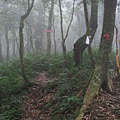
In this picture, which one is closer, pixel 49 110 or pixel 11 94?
pixel 49 110

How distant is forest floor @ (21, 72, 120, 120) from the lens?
6435 mm

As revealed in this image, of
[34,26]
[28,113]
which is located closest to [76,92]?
[28,113]

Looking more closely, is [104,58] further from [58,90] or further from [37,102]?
[37,102]

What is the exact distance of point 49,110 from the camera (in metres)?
7.71

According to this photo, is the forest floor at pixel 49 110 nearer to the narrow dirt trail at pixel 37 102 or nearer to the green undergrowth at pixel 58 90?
Answer: the narrow dirt trail at pixel 37 102

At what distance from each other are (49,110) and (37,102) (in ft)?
3.87

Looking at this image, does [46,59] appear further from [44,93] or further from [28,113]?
[28,113]

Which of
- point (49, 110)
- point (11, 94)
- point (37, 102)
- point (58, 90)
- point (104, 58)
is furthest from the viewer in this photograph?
point (11, 94)

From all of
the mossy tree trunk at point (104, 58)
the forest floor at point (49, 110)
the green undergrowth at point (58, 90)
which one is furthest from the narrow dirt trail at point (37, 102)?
the mossy tree trunk at point (104, 58)

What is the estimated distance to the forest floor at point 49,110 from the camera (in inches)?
253

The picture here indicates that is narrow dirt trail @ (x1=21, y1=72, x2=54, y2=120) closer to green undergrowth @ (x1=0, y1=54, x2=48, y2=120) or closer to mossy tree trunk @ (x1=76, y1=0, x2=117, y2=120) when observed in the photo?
green undergrowth @ (x1=0, y1=54, x2=48, y2=120)

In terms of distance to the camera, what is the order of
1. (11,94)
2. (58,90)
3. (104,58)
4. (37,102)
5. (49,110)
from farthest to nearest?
1. (11,94)
2. (58,90)
3. (37,102)
4. (104,58)
5. (49,110)

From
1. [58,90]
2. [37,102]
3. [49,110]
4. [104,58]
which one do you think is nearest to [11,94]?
[37,102]

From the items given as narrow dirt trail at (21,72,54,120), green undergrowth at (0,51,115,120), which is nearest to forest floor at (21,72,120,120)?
narrow dirt trail at (21,72,54,120)
